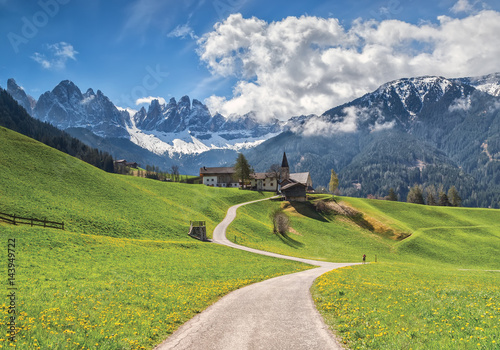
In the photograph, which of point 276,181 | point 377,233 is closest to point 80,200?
point 377,233

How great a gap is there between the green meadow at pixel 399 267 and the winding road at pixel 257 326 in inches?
43.1

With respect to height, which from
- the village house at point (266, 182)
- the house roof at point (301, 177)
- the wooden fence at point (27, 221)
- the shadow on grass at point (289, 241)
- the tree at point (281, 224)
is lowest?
the shadow on grass at point (289, 241)

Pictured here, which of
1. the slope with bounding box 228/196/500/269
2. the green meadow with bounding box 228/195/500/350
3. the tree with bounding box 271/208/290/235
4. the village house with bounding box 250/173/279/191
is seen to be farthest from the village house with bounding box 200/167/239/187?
the tree with bounding box 271/208/290/235

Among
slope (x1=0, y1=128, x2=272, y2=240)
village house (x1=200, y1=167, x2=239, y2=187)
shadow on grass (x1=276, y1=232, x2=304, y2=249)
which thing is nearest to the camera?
slope (x1=0, y1=128, x2=272, y2=240)

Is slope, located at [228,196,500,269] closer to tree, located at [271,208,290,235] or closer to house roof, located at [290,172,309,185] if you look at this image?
tree, located at [271,208,290,235]

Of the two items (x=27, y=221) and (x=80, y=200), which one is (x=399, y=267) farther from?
(x=80, y=200)

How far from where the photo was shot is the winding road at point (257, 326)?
11.9m

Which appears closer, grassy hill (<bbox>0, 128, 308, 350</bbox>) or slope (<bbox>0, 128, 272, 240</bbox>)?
grassy hill (<bbox>0, 128, 308, 350</bbox>)

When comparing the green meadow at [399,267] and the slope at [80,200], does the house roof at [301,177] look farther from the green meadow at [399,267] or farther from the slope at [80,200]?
the slope at [80,200]

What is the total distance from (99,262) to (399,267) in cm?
3969

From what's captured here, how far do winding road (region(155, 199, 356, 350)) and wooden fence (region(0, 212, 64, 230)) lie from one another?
29.2m

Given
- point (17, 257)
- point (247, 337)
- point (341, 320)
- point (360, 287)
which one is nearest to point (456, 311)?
point (341, 320)

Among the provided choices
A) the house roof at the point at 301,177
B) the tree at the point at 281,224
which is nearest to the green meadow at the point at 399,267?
the tree at the point at 281,224

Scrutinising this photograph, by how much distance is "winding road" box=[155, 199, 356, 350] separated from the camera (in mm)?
11875
